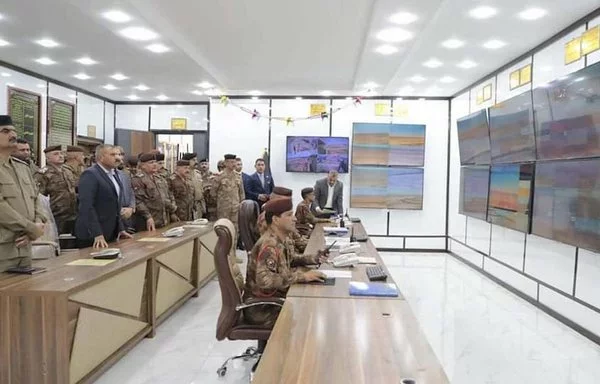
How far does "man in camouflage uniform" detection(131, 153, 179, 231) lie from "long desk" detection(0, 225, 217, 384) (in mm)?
1617

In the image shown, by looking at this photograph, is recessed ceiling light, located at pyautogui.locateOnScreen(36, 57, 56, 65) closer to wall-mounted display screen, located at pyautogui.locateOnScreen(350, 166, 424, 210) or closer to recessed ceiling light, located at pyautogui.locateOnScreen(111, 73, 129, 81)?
recessed ceiling light, located at pyautogui.locateOnScreen(111, 73, 129, 81)

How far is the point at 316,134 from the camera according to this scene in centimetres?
956

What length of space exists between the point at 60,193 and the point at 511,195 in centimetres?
579

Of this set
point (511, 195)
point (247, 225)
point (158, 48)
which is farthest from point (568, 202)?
point (158, 48)

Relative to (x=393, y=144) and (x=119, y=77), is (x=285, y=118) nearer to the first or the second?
(x=393, y=144)

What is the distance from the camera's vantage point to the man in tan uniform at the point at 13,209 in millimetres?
3021

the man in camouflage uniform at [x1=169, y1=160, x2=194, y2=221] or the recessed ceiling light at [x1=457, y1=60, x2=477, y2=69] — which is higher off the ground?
the recessed ceiling light at [x1=457, y1=60, x2=477, y2=69]

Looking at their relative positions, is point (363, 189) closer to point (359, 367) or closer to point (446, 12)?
point (446, 12)

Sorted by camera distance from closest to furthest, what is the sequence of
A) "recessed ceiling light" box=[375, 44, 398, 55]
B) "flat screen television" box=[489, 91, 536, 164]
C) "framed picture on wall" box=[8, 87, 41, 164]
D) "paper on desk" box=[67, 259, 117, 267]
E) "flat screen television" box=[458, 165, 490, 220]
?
"paper on desk" box=[67, 259, 117, 267], "flat screen television" box=[489, 91, 536, 164], "recessed ceiling light" box=[375, 44, 398, 55], "flat screen television" box=[458, 165, 490, 220], "framed picture on wall" box=[8, 87, 41, 164]

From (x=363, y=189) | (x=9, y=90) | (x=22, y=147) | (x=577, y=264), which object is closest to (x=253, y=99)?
(x=363, y=189)

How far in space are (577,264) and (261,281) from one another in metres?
3.65

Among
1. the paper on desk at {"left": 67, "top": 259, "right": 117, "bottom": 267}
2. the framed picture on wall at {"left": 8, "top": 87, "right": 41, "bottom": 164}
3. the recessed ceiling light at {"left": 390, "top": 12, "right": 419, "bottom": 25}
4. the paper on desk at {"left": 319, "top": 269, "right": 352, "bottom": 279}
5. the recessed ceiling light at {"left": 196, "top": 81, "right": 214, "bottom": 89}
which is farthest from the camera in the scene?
the recessed ceiling light at {"left": 196, "top": 81, "right": 214, "bottom": 89}

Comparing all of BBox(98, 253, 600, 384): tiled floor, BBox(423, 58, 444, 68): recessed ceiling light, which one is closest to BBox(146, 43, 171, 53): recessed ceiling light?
BBox(98, 253, 600, 384): tiled floor

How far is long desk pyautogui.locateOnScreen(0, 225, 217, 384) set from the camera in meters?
2.69
